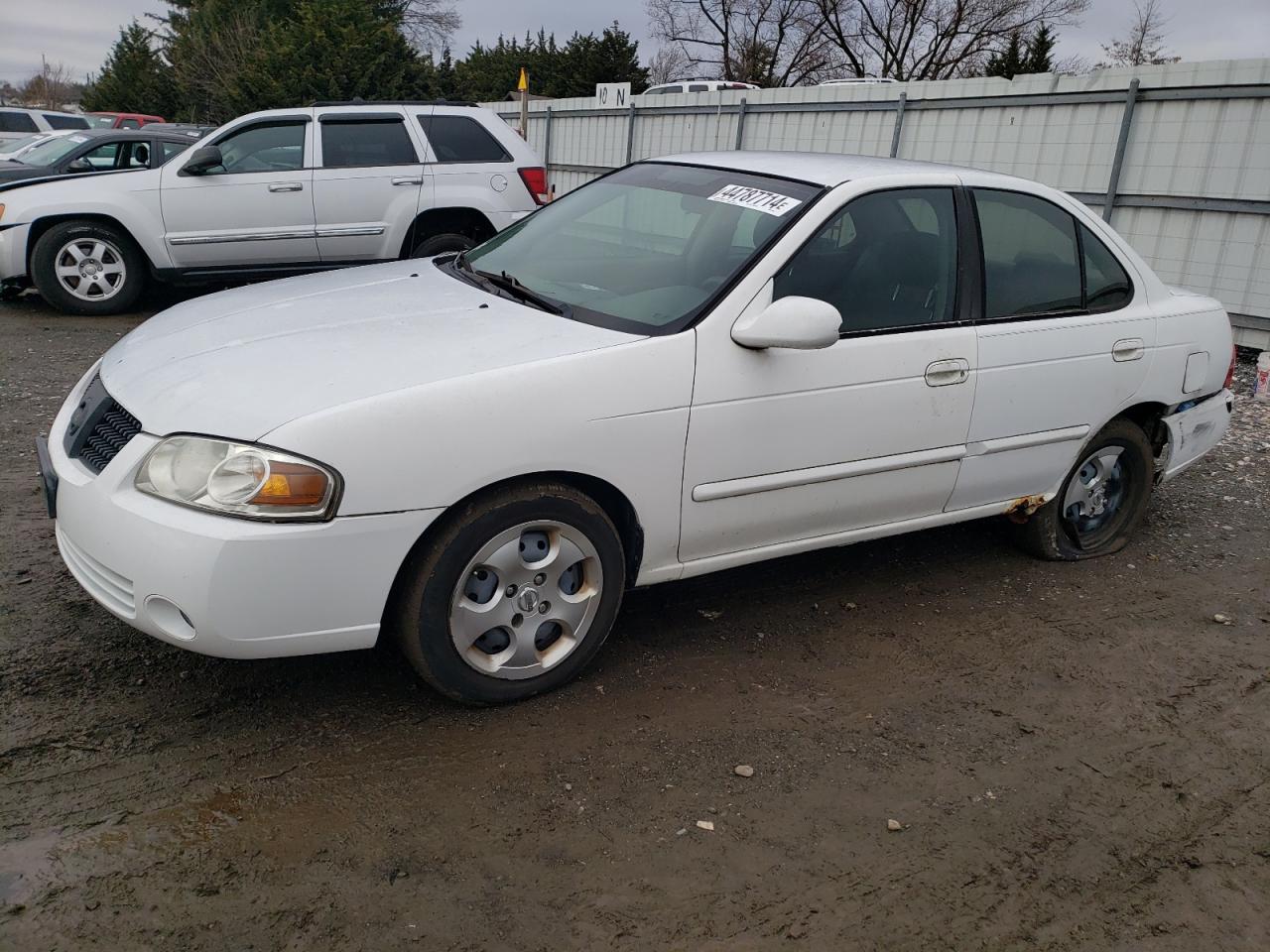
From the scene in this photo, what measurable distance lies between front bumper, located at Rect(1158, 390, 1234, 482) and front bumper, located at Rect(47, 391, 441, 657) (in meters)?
3.67

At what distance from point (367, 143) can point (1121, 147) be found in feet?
Result: 23.3

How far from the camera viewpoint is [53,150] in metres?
11.6

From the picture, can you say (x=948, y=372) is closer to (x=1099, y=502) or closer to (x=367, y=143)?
(x=1099, y=502)

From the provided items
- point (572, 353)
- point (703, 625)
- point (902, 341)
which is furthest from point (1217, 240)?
point (572, 353)

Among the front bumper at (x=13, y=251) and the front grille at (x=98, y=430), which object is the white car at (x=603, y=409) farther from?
the front bumper at (x=13, y=251)

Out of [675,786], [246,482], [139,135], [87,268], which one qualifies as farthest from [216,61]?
[675,786]

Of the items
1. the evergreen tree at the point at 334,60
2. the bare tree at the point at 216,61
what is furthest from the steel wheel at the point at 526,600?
the bare tree at the point at 216,61

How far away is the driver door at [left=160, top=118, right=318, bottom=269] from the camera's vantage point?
8.91 metres

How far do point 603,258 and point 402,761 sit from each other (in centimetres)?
198

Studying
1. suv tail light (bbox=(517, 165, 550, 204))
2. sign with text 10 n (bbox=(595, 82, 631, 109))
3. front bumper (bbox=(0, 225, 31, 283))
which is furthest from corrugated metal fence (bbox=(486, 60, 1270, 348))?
front bumper (bbox=(0, 225, 31, 283))

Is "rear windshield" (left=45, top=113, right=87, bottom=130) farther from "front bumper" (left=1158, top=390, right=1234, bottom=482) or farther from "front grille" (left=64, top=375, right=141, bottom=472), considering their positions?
"front bumper" (left=1158, top=390, right=1234, bottom=482)

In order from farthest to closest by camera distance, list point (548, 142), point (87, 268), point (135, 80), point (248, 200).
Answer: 1. point (135, 80)
2. point (548, 142)
3. point (87, 268)
4. point (248, 200)

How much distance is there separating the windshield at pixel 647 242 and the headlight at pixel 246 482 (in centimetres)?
113

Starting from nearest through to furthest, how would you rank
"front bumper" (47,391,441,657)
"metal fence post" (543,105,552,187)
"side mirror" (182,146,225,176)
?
"front bumper" (47,391,441,657)
"side mirror" (182,146,225,176)
"metal fence post" (543,105,552,187)
